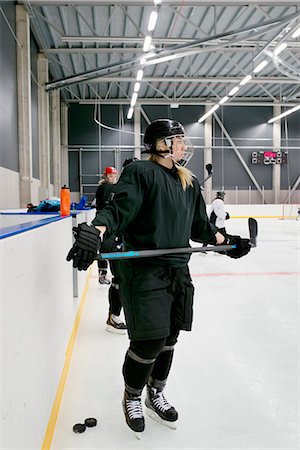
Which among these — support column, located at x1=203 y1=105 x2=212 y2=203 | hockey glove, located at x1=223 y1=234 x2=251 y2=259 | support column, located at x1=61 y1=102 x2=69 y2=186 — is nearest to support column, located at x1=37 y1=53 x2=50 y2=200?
support column, located at x1=61 y1=102 x2=69 y2=186

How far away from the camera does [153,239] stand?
2.05 m

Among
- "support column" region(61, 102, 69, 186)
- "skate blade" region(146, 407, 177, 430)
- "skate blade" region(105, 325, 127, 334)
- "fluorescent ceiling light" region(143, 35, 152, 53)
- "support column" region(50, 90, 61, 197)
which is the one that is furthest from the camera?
"support column" region(61, 102, 69, 186)

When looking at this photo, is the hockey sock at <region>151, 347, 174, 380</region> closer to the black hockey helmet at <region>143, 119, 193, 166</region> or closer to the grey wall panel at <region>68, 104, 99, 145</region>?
the black hockey helmet at <region>143, 119, 193, 166</region>

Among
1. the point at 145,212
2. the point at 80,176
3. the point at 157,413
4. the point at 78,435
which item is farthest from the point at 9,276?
the point at 80,176

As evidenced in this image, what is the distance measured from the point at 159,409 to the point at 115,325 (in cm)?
158

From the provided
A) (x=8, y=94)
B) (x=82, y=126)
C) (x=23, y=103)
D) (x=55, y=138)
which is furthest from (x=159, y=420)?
(x=82, y=126)

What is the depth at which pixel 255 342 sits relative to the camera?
12.0 ft

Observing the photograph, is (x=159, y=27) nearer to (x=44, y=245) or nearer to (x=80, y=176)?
(x=80, y=176)

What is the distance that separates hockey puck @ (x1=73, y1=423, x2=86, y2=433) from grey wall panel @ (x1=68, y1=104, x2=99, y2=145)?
2072 cm

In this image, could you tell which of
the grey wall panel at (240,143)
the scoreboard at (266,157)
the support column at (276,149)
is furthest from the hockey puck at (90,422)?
the support column at (276,149)

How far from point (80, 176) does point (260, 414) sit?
2034 centimetres

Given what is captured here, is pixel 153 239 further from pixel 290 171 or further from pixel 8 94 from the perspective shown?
pixel 290 171

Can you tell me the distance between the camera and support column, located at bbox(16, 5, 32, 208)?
36.8 feet

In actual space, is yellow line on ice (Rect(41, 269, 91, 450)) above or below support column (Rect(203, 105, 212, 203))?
below
